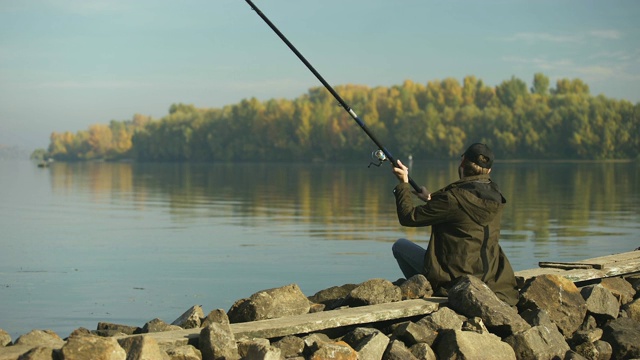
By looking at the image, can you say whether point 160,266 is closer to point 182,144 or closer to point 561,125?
point 561,125

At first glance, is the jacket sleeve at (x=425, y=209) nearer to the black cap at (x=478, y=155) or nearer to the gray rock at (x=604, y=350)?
the black cap at (x=478, y=155)

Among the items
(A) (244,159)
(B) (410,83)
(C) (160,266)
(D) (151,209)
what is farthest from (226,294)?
(A) (244,159)

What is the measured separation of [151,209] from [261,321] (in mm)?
22404

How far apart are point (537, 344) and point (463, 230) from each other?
115 cm

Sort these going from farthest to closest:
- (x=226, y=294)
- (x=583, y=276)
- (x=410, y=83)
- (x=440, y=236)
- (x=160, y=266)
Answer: (x=410, y=83) < (x=160, y=266) < (x=226, y=294) < (x=583, y=276) < (x=440, y=236)

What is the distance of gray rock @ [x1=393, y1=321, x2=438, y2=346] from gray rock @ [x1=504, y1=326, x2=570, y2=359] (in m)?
0.56

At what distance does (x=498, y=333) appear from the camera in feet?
24.1

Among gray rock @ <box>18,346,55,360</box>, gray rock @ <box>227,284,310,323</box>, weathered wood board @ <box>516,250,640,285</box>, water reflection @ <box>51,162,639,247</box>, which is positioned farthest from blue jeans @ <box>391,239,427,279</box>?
water reflection @ <box>51,162,639,247</box>

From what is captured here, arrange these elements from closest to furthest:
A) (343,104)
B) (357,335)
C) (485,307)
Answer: (357,335)
(485,307)
(343,104)

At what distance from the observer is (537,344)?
283 inches

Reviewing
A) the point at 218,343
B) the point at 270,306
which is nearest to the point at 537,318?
the point at 270,306

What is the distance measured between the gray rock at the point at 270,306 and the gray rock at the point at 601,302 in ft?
8.07

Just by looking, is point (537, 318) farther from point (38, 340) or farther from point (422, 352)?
point (38, 340)

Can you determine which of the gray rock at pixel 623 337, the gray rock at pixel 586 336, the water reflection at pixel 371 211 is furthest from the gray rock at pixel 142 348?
the water reflection at pixel 371 211
